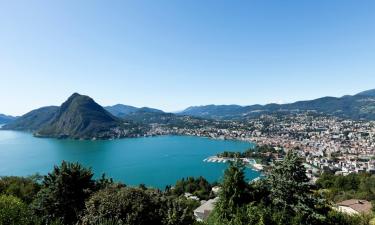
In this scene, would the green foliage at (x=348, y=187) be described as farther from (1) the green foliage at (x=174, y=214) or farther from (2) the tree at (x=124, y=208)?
(2) the tree at (x=124, y=208)

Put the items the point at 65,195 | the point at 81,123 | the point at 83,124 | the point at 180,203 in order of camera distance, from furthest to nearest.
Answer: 1. the point at 81,123
2. the point at 83,124
3. the point at 65,195
4. the point at 180,203

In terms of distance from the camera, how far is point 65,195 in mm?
10695

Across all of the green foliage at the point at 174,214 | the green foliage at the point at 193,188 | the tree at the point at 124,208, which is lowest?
the green foliage at the point at 193,188

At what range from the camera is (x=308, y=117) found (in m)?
187

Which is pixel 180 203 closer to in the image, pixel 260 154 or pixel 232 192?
pixel 232 192

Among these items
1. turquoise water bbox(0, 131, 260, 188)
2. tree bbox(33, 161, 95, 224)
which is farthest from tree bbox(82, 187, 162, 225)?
turquoise water bbox(0, 131, 260, 188)

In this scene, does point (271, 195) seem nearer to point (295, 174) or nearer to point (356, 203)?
point (295, 174)

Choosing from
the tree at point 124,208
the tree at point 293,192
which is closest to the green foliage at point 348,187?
the tree at point 293,192

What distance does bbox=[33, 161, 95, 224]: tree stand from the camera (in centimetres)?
1043

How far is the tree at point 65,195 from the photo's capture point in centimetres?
1043

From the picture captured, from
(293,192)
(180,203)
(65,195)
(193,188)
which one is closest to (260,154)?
(193,188)

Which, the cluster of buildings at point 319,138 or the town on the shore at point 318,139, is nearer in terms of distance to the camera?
the town on the shore at point 318,139

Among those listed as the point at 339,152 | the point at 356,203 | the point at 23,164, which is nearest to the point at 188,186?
the point at 356,203

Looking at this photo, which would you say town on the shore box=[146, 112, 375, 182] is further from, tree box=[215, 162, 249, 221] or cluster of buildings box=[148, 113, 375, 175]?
tree box=[215, 162, 249, 221]
